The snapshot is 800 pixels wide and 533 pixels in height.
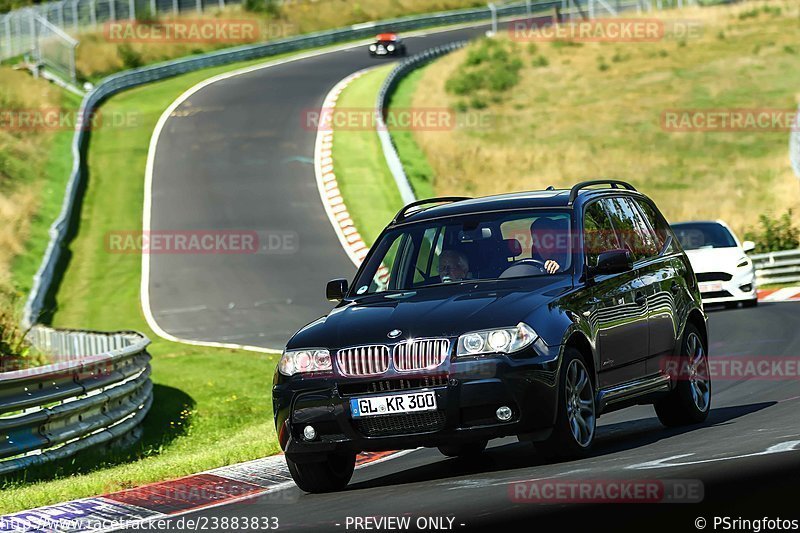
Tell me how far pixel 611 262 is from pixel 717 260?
14.8 meters

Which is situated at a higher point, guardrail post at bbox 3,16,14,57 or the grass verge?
guardrail post at bbox 3,16,14,57

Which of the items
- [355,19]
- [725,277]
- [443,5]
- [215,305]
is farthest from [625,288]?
[443,5]

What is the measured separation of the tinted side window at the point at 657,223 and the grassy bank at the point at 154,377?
3.61 metres

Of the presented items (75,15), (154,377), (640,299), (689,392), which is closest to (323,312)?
(154,377)

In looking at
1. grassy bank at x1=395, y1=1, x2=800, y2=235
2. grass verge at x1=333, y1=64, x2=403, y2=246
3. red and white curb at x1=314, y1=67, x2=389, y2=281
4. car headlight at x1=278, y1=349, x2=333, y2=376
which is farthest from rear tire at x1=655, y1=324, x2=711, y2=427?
grassy bank at x1=395, y1=1, x2=800, y2=235

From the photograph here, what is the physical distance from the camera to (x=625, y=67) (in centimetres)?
6569

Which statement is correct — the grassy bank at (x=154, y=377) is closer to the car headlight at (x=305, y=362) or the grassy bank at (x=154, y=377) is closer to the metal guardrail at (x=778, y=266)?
the car headlight at (x=305, y=362)

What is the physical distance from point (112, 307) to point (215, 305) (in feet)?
7.77

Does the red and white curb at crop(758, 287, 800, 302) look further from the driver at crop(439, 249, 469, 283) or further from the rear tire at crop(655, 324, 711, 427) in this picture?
the driver at crop(439, 249, 469, 283)

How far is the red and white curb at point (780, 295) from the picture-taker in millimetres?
26013

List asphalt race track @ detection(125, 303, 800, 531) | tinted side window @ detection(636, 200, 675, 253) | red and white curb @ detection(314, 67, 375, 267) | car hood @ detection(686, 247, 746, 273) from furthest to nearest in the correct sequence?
1. red and white curb @ detection(314, 67, 375, 267)
2. car hood @ detection(686, 247, 746, 273)
3. tinted side window @ detection(636, 200, 675, 253)
4. asphalt race track @ detection(125, 303, 800, 531)

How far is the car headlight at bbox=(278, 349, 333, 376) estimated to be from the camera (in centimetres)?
835

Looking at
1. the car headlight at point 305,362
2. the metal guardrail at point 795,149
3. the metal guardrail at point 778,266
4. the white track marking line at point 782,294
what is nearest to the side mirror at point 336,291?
the car headlight at point 305,362

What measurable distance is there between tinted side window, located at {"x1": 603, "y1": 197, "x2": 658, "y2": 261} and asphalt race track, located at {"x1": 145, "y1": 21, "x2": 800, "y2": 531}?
140 centimetres
